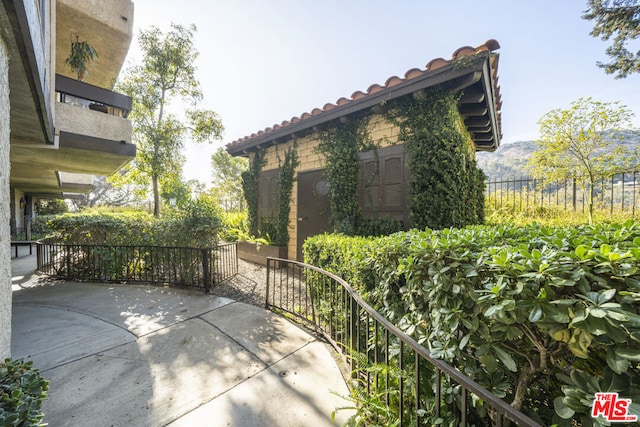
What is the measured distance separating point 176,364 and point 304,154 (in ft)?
18.1

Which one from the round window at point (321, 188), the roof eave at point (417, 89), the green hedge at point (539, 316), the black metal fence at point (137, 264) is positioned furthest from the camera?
the round window at point (321, 188)

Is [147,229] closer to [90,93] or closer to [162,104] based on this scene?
[90,93]

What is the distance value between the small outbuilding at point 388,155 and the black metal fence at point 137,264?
2279 millimetres

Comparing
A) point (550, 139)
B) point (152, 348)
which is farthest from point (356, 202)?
point (550, 139)

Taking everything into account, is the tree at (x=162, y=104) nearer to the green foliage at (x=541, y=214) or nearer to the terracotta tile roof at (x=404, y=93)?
the terracotta tile roof at (x=404, y=93)

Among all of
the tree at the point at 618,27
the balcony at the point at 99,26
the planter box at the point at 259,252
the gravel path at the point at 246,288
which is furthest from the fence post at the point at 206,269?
the tree at the point at 618,27

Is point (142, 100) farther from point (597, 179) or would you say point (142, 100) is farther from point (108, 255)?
point (597, 179)

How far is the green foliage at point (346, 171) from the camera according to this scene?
5531 mm

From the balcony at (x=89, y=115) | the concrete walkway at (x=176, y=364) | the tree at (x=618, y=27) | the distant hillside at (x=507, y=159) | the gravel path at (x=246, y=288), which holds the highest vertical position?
the distant hillside at (x=507, y=159)

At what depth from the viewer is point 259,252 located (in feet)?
24.9

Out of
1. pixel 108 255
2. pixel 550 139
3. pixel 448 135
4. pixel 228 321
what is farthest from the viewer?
pixel 550 139

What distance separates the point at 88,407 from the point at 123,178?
34.6 feet

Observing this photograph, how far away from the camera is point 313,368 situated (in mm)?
2547

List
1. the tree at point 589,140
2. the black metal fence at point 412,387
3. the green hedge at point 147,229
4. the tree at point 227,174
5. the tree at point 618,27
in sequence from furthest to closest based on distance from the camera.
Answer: the tree at point 227,174, the tree at point 618,27, the tree at point 589,140, the green hedge at point 147,229, the black metal fence at point 412,387
